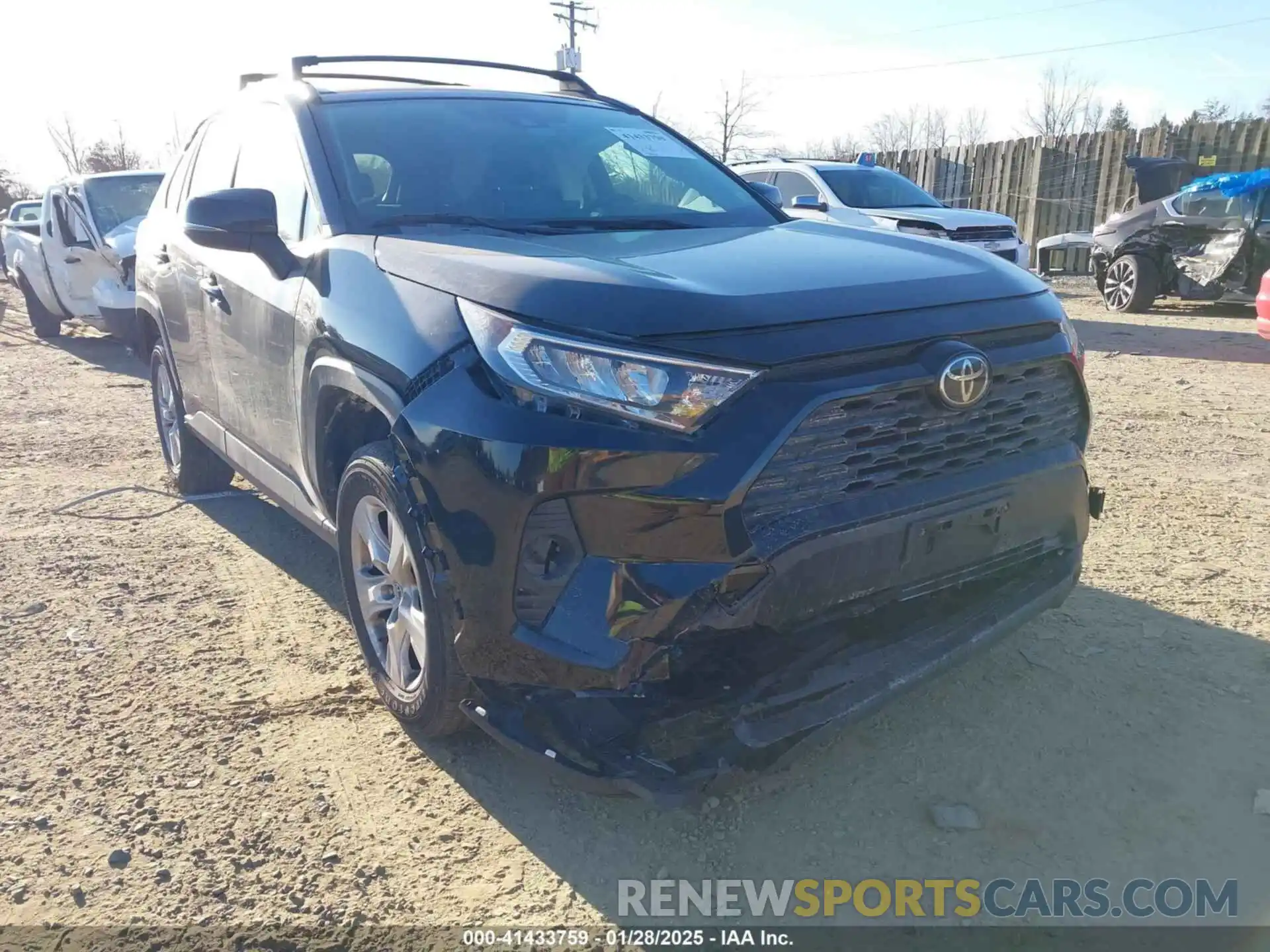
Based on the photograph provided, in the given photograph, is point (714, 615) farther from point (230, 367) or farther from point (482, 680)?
point (230, 367)

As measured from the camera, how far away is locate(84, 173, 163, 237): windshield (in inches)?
402

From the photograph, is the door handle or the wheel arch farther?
the door handle

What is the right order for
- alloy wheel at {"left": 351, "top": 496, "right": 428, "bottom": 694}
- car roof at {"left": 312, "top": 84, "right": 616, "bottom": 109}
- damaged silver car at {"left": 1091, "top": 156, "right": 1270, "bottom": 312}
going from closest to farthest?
alloy wheel at {"left": 351, "top": 496, "right": 428, "bottom": 694}
car roof at {"left": 312, "top": 84, "right": 616, "bottom": 109}
damaged silver car at {"left": 1091, "top": 156, "right": 1270, "bottom": 312}

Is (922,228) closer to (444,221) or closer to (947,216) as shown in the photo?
(947,216)

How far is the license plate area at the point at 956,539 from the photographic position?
8.06ft

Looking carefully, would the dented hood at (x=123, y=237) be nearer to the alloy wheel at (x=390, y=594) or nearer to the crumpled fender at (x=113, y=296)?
the crumpled fender at (x=113, y=296)

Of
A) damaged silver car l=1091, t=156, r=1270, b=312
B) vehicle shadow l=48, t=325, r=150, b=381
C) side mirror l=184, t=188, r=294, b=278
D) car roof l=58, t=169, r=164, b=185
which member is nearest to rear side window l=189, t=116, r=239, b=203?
side mirror l=184, t=188, r=294, b=278

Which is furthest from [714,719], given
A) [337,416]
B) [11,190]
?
[11,190]

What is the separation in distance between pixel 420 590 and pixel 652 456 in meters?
0.77

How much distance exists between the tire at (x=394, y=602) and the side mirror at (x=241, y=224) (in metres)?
0.86

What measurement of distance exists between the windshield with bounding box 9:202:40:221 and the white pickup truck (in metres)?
5.44

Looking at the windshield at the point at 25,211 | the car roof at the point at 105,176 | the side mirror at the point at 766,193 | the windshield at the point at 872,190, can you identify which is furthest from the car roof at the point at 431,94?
the windshield at the point at 25,211

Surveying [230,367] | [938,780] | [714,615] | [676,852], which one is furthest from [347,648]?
[938,780]

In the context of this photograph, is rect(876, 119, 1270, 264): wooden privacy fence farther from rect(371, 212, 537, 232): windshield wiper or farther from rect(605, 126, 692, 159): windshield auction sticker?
rect(371, 212, 537, 232): windshield wiper
